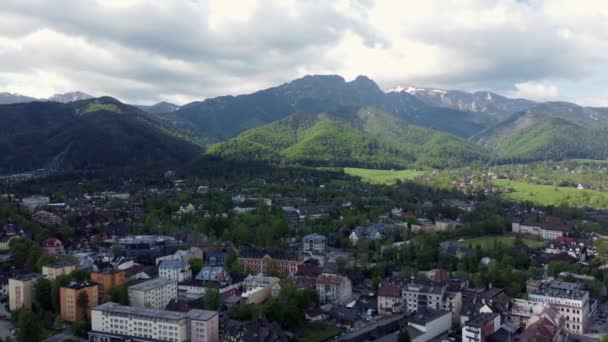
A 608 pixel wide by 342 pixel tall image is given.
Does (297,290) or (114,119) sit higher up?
(114,119)

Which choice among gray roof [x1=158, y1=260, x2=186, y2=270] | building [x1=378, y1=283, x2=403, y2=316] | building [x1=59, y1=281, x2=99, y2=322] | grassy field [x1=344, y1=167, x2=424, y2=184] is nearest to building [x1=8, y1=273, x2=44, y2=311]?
building [x1=59, y1=281, x2=99, y2=322]

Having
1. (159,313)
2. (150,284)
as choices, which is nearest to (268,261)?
(150,284)

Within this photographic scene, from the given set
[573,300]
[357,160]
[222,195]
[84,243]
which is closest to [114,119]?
[357,160]

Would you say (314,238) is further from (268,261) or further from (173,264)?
(173,264)

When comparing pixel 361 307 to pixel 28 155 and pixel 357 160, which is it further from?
pixel 28 155

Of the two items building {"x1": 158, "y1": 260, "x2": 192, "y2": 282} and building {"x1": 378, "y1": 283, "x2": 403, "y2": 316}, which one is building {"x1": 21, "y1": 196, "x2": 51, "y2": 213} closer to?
building {"x1": 158, "y1": 260, "x2": 192, "y2": 282}

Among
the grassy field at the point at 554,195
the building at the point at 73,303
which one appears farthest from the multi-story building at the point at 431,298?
the grassy field at the point at 554,195
